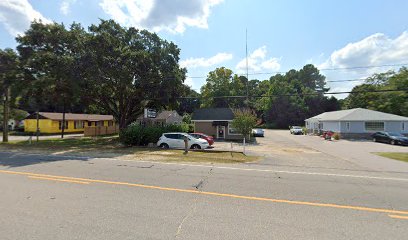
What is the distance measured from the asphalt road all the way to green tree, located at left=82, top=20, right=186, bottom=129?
14618 millimetres

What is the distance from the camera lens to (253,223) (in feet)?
16.8

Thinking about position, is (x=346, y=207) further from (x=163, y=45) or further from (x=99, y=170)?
(x=163, y=45)

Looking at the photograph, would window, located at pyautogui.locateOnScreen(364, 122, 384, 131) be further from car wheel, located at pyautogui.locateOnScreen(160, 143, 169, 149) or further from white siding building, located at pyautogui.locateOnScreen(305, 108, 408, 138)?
car wheel, located at pyautogui.locateOnScreen(160, 143, 169, 149)

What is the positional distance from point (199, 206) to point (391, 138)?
3138 centimetres

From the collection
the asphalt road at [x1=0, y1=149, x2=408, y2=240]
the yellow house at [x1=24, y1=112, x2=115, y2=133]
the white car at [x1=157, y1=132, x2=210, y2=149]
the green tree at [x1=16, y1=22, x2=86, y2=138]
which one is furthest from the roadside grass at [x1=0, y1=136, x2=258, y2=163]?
the yellow house at [x1=24, y1=112, x2=115, y2=133]

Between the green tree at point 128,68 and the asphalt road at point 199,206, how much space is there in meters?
14.6

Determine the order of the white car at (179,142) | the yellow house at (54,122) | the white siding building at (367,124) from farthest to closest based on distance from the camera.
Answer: the yellow house at (54,122), the white siding building at (367,124), the white car at (179,142)

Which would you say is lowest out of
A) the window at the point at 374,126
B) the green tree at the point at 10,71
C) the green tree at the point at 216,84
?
the window at the point at 374,126

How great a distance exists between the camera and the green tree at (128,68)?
74.8 feet

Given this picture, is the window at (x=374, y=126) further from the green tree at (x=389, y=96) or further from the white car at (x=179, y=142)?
the white car at (x=179, y=142)

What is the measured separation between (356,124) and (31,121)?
49.7 metres

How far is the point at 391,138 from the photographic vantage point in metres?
29.2

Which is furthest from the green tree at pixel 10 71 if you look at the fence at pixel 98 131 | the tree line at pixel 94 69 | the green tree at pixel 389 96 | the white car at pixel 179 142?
the green tree at pixel 389 96

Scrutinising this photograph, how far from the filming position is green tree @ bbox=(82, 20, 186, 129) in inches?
898
